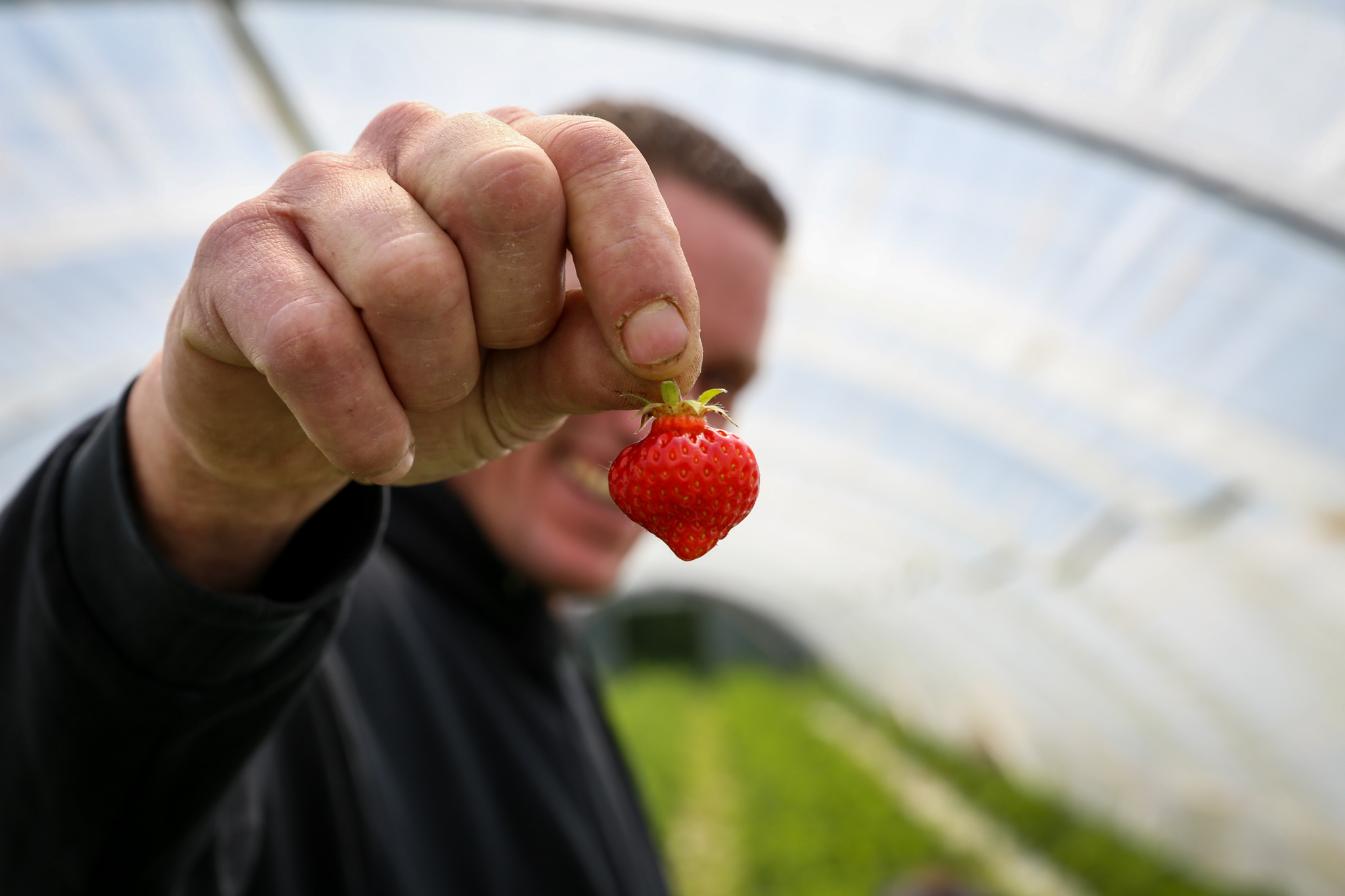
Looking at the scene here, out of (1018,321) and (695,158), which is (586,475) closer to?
(695,158)

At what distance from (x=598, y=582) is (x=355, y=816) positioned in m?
1.05

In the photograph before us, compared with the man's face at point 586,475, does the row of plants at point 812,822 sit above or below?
below

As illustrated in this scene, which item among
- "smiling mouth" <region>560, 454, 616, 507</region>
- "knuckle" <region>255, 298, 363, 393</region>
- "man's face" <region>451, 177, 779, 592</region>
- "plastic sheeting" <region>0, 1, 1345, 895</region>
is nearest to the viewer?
"knuckle" <region>255, 298, 363, 393</region>

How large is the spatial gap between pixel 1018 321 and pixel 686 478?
4.43 meters

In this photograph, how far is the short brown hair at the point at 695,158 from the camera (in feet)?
7.16

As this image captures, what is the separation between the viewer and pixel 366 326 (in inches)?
26.0

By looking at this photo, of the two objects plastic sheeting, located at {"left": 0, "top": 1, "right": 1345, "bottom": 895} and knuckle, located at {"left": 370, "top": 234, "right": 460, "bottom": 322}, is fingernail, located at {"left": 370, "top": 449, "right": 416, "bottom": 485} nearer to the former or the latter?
knuckle, located at {"left": 370, "top": 234, "right": 460, "bottom": 322}

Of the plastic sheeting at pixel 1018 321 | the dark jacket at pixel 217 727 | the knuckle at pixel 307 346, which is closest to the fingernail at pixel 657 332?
the knuckle at pixel 307 346

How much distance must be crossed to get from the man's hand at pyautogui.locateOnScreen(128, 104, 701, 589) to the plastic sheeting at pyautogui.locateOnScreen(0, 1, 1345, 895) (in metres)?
2.63

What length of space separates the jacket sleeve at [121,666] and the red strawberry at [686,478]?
0.27 m

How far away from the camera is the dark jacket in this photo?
92cm

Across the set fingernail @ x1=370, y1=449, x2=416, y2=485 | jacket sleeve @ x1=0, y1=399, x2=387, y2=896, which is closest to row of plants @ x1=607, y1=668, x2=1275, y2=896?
jacket sleeve @ x1=0, y1=399, x2=387, y2=896

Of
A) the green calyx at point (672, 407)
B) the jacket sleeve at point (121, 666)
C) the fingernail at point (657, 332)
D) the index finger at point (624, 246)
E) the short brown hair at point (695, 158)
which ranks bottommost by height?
the short brown hair at point (695, 158)

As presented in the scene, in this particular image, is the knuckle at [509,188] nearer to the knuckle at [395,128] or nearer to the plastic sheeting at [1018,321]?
the knuckle at [395,128]
